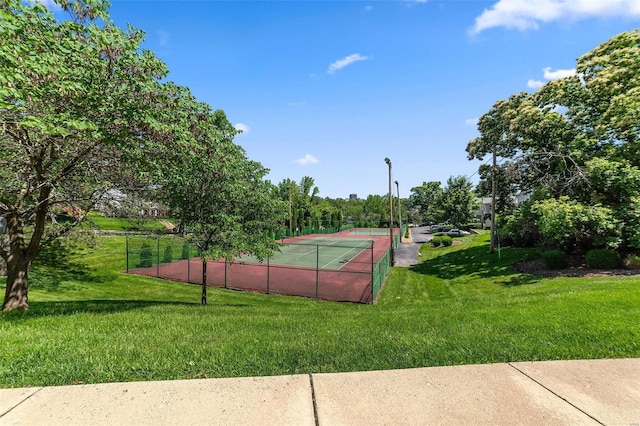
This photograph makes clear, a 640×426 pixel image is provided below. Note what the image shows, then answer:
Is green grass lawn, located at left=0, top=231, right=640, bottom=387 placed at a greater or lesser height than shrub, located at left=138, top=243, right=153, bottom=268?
greater

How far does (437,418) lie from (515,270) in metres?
18.9

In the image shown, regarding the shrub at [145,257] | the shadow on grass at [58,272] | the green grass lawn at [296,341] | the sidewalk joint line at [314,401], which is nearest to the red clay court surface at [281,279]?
the shrub at [145,257]

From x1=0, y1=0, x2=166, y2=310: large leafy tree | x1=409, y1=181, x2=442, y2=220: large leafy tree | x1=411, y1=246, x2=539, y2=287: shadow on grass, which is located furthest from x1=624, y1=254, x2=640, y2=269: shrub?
x1=409, y1=181, x2=442, y2=220: large leafy tree

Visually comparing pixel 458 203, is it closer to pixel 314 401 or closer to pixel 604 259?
pixel 604 259

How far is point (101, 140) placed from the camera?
6238 mm

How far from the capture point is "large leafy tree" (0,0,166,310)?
15.9 feet

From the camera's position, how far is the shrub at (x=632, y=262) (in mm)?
14414

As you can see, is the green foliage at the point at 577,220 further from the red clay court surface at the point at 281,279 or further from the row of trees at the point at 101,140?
the row of trees at the point at 101,140

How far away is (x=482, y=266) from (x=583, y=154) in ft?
30.0

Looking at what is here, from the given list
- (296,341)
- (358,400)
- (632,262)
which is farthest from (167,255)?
(632,262)

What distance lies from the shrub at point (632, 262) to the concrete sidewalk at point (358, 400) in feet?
48.4

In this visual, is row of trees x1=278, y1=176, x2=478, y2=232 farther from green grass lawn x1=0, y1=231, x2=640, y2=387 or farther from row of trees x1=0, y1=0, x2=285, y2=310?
green grass lawn x1=0, y1=231, x2=640, y2=387

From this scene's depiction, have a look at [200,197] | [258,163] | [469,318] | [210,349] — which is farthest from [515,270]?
[210,349]

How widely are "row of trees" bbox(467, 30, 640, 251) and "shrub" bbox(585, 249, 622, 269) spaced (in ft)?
1.23
